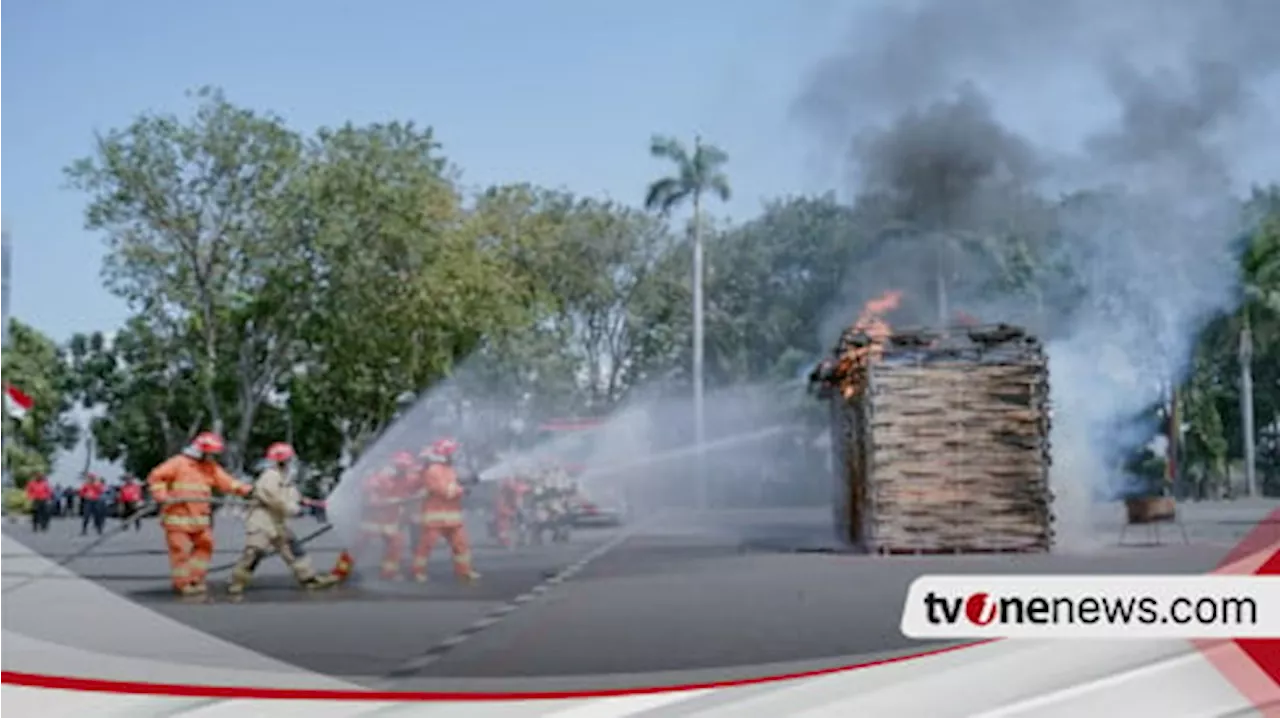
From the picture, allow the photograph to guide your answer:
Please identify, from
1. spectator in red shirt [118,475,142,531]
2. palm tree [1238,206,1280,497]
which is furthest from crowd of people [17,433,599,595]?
palm tree [1238,206,1280,497]

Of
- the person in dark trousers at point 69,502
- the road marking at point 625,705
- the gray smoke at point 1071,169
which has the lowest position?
the road marking at point 625,705

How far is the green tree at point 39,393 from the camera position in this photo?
261cm

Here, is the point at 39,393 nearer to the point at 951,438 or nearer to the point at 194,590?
the point at 194,590

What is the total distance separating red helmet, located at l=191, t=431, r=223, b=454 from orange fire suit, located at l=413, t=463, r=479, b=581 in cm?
41

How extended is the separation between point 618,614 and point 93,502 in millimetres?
1059

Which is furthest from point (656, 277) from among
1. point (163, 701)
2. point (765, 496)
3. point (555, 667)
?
point (163, 701)

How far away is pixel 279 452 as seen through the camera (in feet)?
8.55

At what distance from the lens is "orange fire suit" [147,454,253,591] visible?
262 centimetres

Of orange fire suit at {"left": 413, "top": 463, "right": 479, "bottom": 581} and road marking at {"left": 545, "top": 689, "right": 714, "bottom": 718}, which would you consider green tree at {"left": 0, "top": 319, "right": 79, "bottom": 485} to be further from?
road marking at {"left": 545, "top": 689, "right": 714, "bottom": 718}

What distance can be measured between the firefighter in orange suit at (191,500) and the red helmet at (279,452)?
92mm

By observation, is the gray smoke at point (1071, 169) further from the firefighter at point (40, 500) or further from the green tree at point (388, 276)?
the firefighter at point (40, 500)

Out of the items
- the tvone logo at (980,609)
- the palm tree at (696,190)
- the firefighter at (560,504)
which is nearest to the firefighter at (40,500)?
the firefighter at (560,504)

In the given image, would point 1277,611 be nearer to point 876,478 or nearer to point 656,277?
point 876,478

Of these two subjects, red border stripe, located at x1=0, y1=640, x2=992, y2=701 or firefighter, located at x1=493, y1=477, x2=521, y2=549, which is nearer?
red border stripe, located at x1=0, y1=640, x2=992, y2=701
